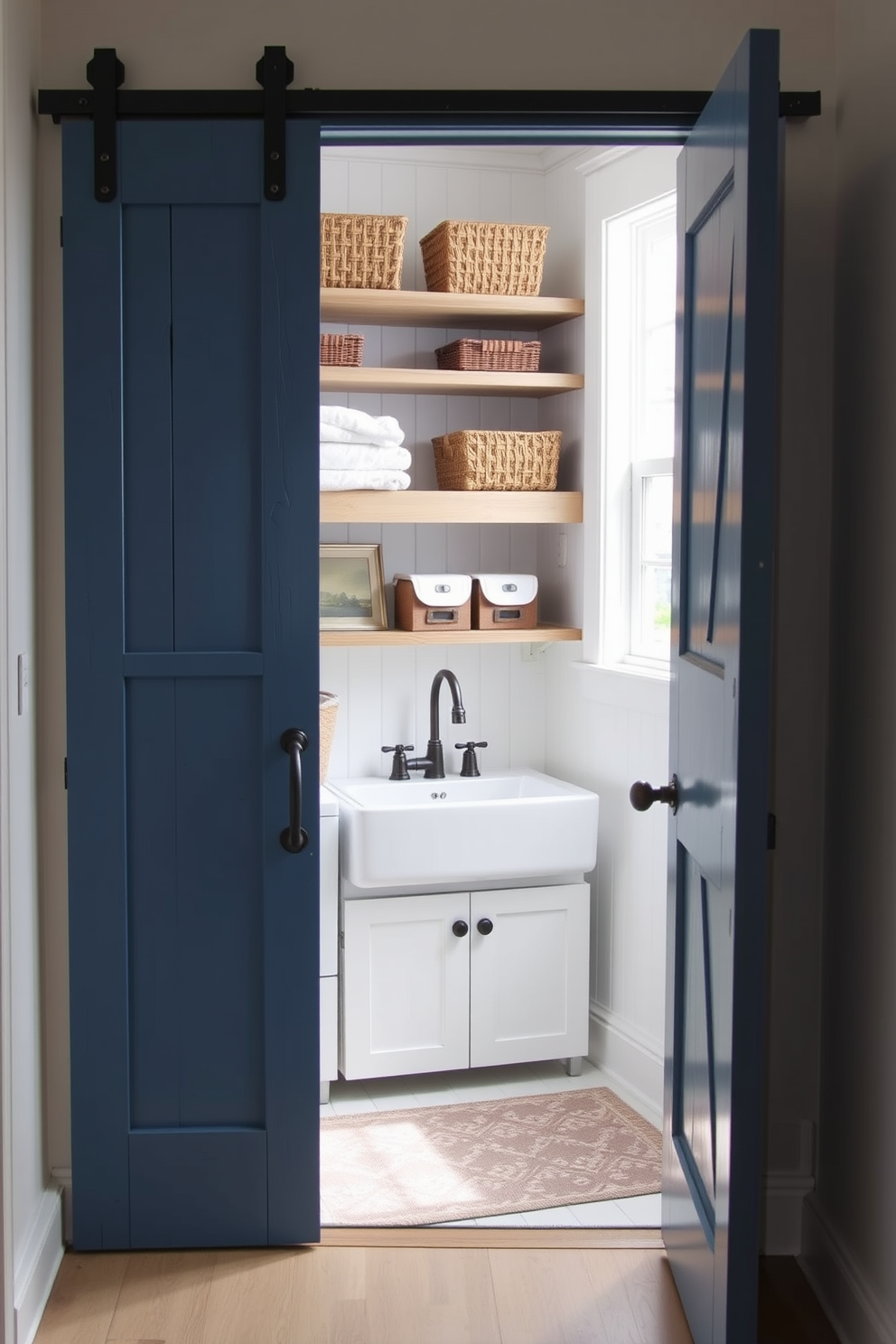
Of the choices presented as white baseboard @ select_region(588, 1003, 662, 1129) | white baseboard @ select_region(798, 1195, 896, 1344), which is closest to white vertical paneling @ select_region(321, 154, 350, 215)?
white baseboard @ select_region(588, 1003, 662, 1129)

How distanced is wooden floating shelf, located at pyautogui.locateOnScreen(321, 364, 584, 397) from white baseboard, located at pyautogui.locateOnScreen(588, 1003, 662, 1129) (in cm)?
180

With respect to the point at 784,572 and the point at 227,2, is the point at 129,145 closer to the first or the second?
the point at 227,2

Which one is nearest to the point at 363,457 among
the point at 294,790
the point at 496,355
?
the point at 496,355

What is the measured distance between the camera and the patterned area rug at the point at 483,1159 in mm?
2891

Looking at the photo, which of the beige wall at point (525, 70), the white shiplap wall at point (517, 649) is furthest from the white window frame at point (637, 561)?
the beige wall at point (525, 70)

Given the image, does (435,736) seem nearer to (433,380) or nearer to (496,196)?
(433,380)

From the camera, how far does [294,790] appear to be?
2.45 m

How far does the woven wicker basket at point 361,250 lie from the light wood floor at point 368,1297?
2.41 meters

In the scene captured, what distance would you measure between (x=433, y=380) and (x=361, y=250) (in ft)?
1.30

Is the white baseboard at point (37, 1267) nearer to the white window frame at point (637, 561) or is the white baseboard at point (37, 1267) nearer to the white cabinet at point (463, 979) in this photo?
the white cabinet at point (463, 979)

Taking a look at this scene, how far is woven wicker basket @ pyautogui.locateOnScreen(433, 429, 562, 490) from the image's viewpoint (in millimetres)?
3658

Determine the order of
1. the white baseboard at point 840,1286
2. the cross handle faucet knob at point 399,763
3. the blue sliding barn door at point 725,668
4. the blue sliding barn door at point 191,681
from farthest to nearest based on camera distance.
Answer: the cross handle faucet knob at point 399,763 < the blue sliding barn door at point 191,681 < the white baseboard at point 840,1286 < the blue sliding barn door at point 725,668

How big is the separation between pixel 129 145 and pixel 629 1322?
232 centimetres

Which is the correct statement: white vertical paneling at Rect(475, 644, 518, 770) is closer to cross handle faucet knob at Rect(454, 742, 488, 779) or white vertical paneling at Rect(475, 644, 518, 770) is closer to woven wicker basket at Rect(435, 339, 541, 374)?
cross handle faucet knob at Rect(454, 742, 488, 779)
